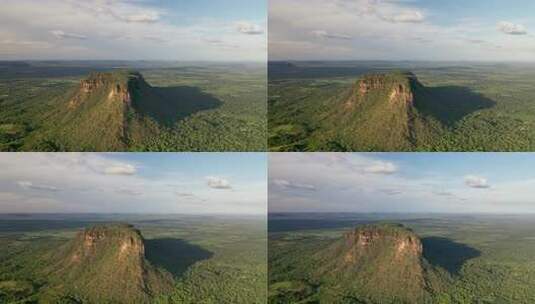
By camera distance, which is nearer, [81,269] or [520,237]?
[81,269]

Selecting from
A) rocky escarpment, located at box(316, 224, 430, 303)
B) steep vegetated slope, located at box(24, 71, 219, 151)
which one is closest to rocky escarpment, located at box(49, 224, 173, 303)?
steep vegetated slope, located at box(24, 71, 219, 151)

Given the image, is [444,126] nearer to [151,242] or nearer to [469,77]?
[469,77]

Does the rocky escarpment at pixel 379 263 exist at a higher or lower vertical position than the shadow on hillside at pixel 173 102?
lower

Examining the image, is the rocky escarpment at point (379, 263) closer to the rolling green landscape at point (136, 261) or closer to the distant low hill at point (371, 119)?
the rolling green landscape at point (136, 261)

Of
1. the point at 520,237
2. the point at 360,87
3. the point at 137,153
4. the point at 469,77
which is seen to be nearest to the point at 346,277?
the point at 360,87

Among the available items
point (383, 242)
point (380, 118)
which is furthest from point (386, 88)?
point (383, 242)

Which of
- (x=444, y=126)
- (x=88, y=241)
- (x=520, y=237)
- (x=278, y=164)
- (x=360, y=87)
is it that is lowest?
(x=520, y=237)

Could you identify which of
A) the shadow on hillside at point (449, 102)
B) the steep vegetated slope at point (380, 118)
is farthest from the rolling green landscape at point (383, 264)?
the shadow on hillside at point (449, 102)

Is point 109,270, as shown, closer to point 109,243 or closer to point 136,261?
point 136,261
